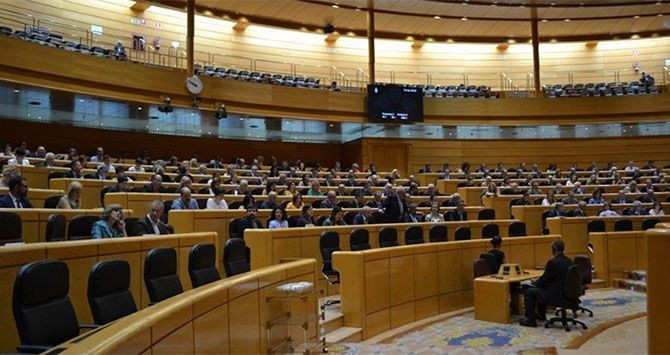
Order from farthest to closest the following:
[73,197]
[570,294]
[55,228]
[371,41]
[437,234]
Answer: [371,41]
[437,234]
[570,294]
[73,197]
[55,228]

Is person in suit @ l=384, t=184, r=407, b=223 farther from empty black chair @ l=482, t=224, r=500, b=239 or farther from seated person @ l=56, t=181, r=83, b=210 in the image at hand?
seated person @ l=56, t=181, r=83, b=210

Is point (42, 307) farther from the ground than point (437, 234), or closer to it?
farther from the ground

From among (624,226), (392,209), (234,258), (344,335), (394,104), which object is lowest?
(344,335)

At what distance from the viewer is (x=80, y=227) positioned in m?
5.26

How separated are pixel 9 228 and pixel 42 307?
1.74 m

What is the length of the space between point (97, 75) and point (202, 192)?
17.9ft

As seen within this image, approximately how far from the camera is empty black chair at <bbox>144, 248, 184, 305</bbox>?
367 cm

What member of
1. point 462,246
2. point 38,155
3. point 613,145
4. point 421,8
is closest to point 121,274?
point 462,246

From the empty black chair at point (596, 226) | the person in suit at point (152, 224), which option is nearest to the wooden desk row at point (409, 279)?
the person in suit at point (152, 224)

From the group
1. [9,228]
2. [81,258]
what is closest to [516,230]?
[81,258]

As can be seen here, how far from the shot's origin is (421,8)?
19375mm

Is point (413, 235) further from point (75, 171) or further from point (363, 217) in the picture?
point (75, 171)

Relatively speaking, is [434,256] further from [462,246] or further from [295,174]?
[295,174]

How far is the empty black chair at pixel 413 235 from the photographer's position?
820 cm
